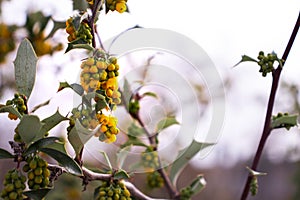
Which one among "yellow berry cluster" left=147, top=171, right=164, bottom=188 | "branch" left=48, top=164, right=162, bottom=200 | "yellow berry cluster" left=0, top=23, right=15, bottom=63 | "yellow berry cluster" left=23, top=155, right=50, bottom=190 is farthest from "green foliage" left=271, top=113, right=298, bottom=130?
"yellow berry cluster" left=0, top=23, right=15, bottom=63

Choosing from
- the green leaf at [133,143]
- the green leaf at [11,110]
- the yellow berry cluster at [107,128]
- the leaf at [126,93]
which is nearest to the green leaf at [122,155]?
the green leaf at [133,143]

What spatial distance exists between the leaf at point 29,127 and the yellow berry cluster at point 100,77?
116 millimetres

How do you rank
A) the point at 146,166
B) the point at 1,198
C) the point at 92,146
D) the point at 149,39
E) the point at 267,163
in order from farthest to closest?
the point at 267,163, the point at 146,166, the point at 149,39, the point at 92,146, the point at 1,198

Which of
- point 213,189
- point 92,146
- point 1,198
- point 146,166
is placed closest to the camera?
point 1,198

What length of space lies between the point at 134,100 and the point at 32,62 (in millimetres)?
621

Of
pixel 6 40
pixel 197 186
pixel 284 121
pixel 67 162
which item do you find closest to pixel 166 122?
pixel 197 186

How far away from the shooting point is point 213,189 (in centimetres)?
1393

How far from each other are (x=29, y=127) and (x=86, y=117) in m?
0.11

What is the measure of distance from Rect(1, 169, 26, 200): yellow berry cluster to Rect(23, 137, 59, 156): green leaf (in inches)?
1.9

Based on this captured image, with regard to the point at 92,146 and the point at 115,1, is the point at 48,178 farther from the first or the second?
the point at 115,1

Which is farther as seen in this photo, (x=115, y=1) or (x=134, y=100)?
(x=134, y=100)

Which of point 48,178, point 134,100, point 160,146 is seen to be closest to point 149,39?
point 134,100

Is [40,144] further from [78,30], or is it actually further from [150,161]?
[150,161]

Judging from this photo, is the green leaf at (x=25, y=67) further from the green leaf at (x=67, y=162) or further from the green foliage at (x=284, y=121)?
the green foliage at (x=284, y=121)
